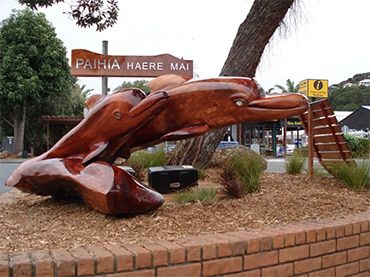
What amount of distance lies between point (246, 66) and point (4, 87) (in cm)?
2209

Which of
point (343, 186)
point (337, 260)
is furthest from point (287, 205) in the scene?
point (343, 186)

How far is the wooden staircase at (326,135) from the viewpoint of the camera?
21.4ft

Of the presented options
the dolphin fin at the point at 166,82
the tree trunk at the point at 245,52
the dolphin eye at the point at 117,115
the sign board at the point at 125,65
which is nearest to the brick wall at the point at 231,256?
the dolphin eye at the point at 117,115

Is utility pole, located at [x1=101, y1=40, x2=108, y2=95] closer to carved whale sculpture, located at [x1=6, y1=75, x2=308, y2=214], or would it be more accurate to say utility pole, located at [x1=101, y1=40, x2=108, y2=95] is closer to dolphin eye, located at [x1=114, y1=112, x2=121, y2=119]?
carved whale sculpture, located at [x1=6, y1=75, x2=308, y2=214]

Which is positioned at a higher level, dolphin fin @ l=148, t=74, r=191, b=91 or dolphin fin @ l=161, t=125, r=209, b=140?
dolphin fin @ l=148, t=74, r=191, b=91

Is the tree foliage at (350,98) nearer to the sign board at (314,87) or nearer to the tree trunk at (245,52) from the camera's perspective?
the sign board at (314,87)

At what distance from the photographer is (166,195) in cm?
530

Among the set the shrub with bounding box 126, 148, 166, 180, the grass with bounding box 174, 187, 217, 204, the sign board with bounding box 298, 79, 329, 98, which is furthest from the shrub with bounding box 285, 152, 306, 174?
the sign board with bounding box 298, 79, 329, 98

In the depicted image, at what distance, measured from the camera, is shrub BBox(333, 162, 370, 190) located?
5703mm

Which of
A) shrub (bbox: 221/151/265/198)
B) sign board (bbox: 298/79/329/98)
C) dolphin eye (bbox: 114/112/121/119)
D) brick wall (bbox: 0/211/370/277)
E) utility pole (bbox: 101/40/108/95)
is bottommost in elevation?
brick wall (bbox: 0/211/370/277)

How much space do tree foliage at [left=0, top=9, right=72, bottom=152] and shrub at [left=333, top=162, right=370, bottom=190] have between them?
23.3 metres

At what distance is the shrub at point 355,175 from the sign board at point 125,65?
13.8 feet

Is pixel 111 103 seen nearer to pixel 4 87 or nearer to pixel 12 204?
pixel 12 204

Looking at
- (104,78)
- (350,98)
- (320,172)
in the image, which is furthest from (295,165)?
(350,98)
